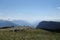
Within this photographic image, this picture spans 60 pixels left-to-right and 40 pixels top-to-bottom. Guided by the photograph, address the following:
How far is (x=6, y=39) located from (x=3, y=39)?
0.82ft

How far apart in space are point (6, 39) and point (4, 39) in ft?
0.56

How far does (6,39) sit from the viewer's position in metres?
10.9

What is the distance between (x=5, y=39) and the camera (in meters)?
11.0

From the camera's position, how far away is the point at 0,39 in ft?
35.7

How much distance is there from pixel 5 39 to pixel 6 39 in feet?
0.36

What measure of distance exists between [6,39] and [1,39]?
0.42m

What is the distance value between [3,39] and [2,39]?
3.8 inches

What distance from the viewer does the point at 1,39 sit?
431 inches

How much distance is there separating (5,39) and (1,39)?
1.08ft

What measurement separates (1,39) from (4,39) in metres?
0.25
